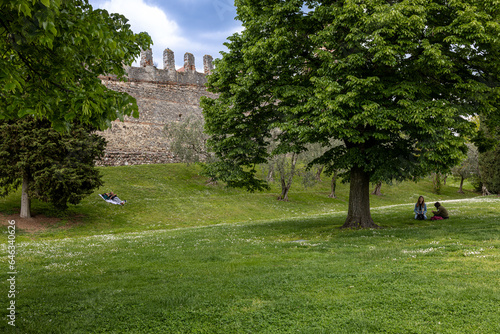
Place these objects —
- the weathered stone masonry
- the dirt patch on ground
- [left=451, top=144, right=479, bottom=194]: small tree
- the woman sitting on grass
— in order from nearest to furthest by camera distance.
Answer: the woman sitting on grass → the dirt patch on ground → the weathered stone masonry → [left=451, top=144, right=479, bottom=194]: small tree

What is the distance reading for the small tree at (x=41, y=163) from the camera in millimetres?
21797

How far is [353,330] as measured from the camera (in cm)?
484

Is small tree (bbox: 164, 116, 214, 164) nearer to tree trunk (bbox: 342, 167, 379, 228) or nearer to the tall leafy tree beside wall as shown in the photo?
tree trunk (bbox: 342, 167, 379, 228)

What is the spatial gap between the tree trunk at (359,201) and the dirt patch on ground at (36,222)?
738 inches

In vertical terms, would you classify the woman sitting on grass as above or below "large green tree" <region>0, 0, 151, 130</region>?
below

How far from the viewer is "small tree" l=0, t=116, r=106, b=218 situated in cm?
2180

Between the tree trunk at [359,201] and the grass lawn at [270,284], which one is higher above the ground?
the tree trunk at [359,201]

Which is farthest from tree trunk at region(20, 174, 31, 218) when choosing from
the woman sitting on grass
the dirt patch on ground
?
the woman sitting on grass

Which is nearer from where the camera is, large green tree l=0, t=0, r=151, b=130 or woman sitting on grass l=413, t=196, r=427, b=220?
large green tree l=0, t=0, r=151, b=130

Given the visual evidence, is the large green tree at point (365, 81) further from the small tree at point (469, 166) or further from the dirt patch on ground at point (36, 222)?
the small tree at point (469, 166)

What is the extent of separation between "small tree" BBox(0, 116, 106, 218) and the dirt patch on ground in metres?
0.52

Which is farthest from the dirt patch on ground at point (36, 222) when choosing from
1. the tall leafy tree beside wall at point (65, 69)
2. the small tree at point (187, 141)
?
the tall leafy tree beside wall at point (65, 69)

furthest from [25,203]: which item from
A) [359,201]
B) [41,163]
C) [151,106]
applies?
[151,106]

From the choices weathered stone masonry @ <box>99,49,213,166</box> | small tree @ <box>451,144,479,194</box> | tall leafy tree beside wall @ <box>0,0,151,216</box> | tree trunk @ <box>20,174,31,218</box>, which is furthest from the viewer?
small tree @ <box>451,144,479,194</box>
